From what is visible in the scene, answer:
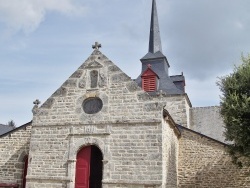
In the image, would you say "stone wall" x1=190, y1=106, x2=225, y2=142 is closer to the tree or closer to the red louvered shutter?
the red louvered shutter

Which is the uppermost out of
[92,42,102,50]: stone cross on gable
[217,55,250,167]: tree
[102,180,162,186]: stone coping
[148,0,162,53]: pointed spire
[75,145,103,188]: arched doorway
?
[148,0,162,53]: pointed spire

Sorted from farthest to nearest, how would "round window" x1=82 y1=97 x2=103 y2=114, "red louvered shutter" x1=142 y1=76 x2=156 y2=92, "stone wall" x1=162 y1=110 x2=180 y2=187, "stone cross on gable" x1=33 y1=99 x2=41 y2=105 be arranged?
"red louvered shutter" x1=142 y1=76 x2=156 y2=92
"stone cross on gable" x1=33 y1=99 x2=41 y2=105
"round window" x1=82 y1=97 x2=103 y2=114
"stone wall" x1=162 y1=110 x2=180 y2=187

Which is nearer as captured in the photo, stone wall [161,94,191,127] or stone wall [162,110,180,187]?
stone wall [162,110,180,187]

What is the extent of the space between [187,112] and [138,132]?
29.6 feet

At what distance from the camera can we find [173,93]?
64.4ft

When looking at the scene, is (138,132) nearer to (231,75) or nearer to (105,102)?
(105,102)

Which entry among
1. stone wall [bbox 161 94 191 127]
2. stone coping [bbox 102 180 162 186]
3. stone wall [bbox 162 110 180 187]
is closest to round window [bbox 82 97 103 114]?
stone wall [bbox 162 110 180 187]

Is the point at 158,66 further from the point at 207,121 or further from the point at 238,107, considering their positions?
the point at 238,107

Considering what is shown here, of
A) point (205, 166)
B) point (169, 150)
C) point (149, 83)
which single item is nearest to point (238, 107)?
point (169, 150)

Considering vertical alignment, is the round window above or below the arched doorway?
above

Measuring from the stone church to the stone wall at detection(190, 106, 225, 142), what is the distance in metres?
3.61

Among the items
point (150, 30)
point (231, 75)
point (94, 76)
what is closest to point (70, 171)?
point (94, 76)

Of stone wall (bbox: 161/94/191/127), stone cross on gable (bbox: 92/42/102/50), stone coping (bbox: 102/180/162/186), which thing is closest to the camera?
stone coping (bbox: 102/180/162/186)

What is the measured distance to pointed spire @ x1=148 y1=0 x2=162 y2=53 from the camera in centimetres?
2336
